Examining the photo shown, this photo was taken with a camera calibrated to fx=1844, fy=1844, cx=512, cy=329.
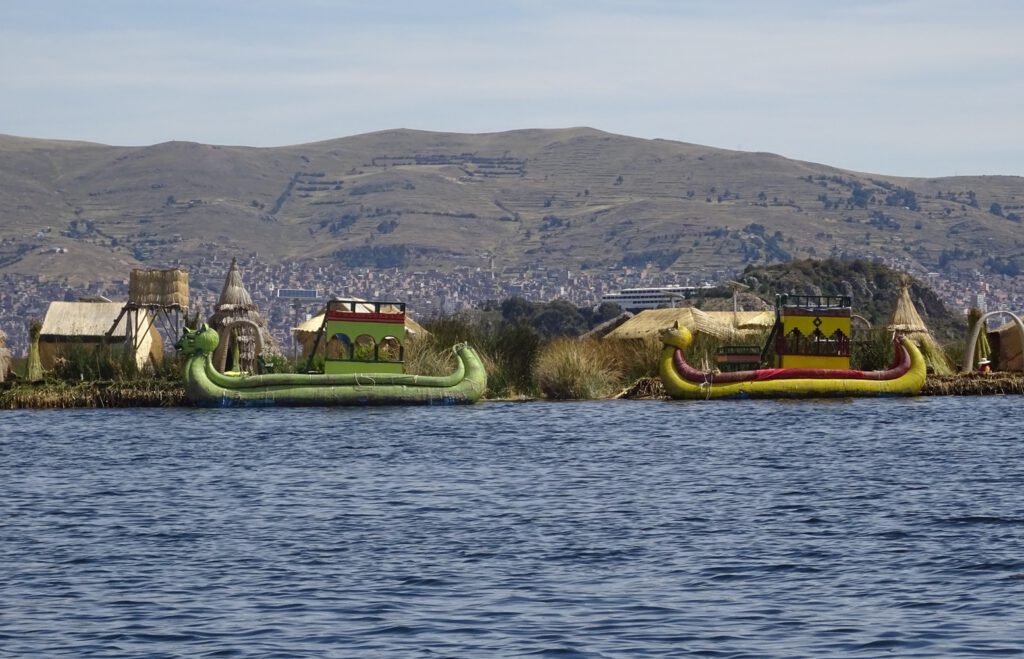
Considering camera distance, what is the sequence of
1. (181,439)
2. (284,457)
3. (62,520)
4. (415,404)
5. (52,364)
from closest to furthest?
1. (62,520)
2. (284,457)
3. (181,439)
4. (415,404)
5. (52,364)

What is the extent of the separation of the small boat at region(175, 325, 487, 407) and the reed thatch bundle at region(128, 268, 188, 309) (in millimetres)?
9468

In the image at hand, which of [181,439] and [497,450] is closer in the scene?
[497,450]

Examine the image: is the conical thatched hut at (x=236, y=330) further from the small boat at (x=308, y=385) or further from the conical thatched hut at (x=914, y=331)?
the conical thatched hut at (x=914, y=331)

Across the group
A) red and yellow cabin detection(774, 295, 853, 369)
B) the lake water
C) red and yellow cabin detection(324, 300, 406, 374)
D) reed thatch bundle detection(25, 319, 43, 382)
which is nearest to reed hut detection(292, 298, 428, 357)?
red and yellow cabin detection(324, 300, 406, 374)

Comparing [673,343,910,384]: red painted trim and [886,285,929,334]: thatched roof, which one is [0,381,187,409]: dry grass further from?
[886,285,929,334]: thatched roof

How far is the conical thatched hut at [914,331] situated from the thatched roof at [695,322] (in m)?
4.19

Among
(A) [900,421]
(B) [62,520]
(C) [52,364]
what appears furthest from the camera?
(C) [52,364]

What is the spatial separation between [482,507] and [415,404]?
21321mm

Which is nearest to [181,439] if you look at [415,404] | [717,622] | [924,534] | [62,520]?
[415,404]

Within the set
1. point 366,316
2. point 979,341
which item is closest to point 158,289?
point 366,316

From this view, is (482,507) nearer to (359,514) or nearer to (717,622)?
(359,514)

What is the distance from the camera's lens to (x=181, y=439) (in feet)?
124

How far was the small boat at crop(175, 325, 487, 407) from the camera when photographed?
4512cm

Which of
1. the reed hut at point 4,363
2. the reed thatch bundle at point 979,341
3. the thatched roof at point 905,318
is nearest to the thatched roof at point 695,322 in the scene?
the thatched roof at point 905,318
